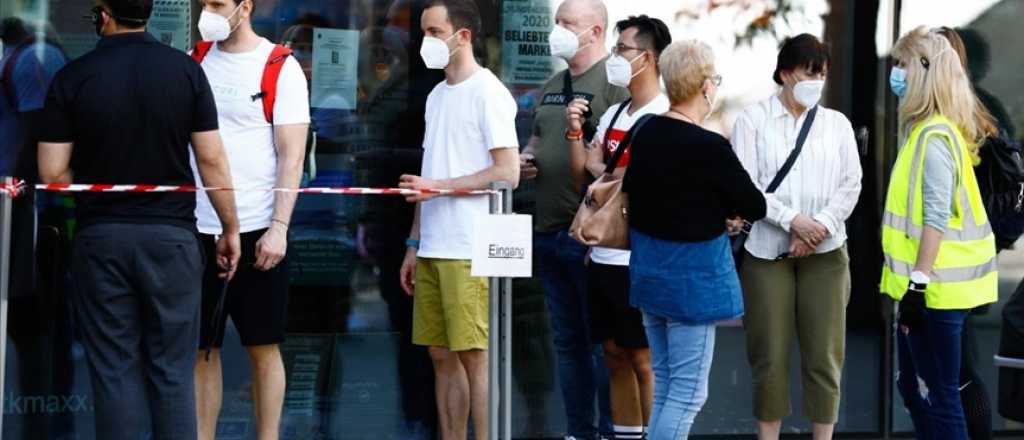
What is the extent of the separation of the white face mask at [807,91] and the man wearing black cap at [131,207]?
246cm

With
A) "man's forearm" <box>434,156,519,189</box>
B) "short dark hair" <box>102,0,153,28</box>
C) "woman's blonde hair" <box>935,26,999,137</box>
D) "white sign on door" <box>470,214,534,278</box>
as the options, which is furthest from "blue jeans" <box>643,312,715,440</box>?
"short dark hair" <box>102,0,153,28</box>

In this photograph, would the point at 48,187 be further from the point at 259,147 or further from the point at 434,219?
the point at 434,219


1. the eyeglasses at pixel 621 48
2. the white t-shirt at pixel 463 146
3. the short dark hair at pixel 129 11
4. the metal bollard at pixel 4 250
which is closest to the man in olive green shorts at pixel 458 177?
the white t-shirt at pixel 463 146

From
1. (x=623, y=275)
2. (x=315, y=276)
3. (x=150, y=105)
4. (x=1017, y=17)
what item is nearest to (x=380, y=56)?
(x=315, y=276)

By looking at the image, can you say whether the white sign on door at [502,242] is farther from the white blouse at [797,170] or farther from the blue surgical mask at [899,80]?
the blue surgical mask at [899,80]

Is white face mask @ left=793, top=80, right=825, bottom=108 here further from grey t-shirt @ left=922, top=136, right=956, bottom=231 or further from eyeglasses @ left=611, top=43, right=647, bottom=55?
grey t-shirt @ left=922, top=136, right=956, bottom=231

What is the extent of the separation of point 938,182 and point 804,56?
98cm

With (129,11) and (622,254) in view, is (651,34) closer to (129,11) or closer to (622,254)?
(622,254)

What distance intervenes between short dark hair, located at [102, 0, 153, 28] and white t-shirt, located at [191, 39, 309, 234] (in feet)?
2.44

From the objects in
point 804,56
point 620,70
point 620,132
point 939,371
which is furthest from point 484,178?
point 939,371

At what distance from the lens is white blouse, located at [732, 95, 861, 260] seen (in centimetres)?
679

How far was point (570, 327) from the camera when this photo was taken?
23.4ft

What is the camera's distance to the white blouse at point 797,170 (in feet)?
22.3

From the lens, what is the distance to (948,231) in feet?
20.3
